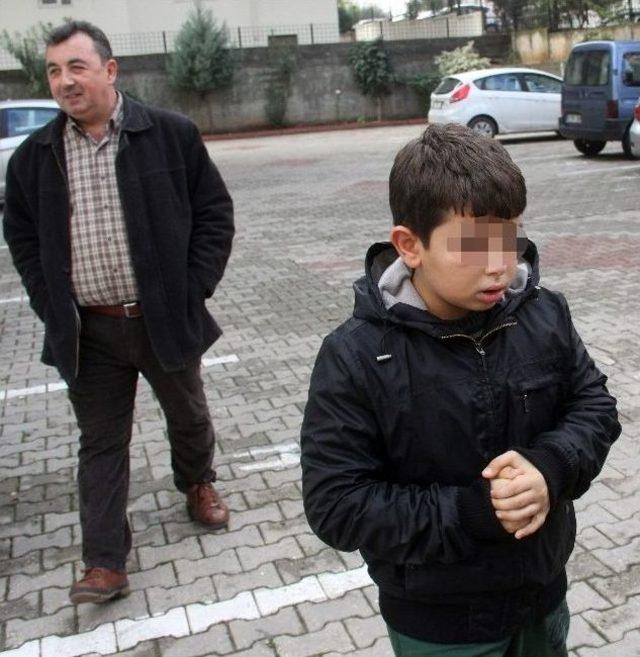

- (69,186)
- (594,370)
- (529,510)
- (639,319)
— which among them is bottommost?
(639,319)

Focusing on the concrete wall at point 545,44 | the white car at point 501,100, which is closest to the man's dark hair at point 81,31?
the white car at point 501,100

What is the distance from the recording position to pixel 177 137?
317 cm

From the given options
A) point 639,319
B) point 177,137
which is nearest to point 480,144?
point 177,137

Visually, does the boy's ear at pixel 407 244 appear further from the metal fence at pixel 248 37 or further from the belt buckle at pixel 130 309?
the metal fence at pixel 248 37

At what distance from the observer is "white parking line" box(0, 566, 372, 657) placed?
2.96 m

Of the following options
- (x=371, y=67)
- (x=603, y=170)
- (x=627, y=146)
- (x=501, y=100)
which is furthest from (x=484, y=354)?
(x=371, y=67)

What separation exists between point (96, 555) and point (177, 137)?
151 centimetres

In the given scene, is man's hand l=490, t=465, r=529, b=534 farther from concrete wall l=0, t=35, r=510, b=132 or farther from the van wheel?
concrete wall l=0, t=35, r=510, b=132

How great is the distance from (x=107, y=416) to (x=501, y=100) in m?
17.3

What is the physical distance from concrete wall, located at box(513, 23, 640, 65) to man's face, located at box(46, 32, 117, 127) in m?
26.0

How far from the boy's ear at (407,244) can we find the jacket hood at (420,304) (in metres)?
0.09

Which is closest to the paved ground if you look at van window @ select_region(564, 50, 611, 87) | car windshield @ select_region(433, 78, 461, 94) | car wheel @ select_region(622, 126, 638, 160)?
car wheel @ select_region(622, 126, 638, 160)

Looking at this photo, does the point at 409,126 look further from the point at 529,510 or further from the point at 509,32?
the point at 529,510

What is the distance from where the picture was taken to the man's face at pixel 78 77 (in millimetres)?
2939
